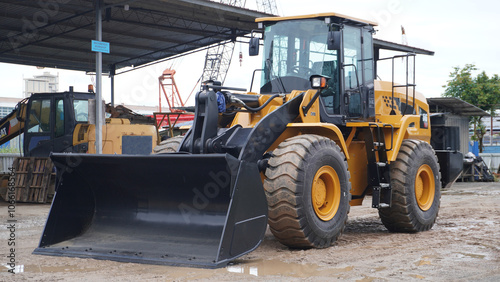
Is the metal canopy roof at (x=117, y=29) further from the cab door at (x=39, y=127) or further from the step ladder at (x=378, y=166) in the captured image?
the step ladder at (x=378, y=166)

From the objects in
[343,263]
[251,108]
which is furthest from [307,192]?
[251,108]

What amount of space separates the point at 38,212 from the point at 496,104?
76.1 feet

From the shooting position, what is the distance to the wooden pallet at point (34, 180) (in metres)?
12.7

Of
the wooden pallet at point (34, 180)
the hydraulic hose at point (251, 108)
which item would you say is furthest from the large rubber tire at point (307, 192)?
the wooden pallet at point (34, 180)

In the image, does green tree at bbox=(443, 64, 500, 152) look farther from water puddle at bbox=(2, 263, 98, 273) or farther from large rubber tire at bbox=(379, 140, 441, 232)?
water puddle at bbox=(2, 263, 98, 273)

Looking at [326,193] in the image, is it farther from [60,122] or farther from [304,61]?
[60,122]

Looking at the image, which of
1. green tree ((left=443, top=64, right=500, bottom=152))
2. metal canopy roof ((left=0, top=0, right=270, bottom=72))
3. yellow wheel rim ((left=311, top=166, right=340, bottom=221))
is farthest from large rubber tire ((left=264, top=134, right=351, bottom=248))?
green tree ((left=443, top=64, right=500, bottom=152))

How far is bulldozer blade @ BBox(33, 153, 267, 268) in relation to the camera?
17.5ft

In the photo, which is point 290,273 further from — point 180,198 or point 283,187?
point 180,198

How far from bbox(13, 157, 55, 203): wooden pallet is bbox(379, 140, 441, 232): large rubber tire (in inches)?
308

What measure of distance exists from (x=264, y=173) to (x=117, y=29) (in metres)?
14.7

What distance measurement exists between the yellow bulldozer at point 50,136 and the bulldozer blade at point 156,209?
685 centimetres

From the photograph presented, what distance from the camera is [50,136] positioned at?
44.3ft

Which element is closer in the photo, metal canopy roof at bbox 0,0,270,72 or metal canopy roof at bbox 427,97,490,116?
metal canopy roof at bbox 0,0,270,72
